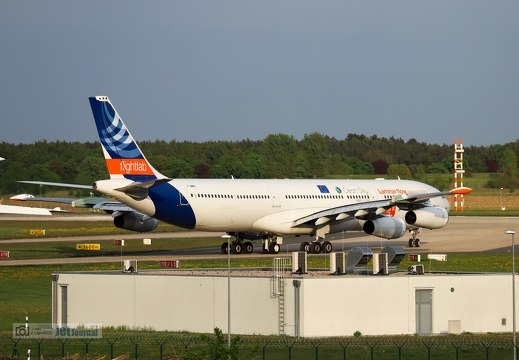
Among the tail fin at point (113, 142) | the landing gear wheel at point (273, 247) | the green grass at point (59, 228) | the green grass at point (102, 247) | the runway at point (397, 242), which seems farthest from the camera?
the green grass at point (59, 228)

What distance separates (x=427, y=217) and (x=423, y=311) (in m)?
31.4

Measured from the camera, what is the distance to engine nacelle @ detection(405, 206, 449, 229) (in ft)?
246

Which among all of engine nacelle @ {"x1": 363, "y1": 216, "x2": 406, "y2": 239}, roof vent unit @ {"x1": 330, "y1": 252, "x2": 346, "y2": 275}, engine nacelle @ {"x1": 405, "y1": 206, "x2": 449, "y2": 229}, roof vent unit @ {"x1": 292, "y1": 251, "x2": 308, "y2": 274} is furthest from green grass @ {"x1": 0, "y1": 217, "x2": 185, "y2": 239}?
roof vent unit @ {"x1": 330, "y1": 252, "x2": 346, "y2": 275}

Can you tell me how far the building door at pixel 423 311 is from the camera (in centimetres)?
4419

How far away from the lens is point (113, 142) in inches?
2458

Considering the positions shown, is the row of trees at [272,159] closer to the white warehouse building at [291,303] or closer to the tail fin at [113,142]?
the tail fin at [113,142]

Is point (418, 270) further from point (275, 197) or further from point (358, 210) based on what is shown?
point (275, 197)

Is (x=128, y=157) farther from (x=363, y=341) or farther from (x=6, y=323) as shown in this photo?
(x=363, y=341)

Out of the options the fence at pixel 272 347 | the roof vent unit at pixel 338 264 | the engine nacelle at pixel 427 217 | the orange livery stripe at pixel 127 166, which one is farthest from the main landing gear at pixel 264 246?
the fence at pixel 272 347

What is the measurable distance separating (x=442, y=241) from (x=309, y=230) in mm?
17225

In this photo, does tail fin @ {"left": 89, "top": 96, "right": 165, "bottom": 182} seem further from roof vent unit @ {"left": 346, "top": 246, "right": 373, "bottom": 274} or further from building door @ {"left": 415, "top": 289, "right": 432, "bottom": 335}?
building door @ {"left": 415, "top": 289, "right": 432, "bottom": 335}

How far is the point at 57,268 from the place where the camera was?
62625 mm

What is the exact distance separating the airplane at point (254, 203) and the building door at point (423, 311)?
2109 cm

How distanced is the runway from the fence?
27.1m
